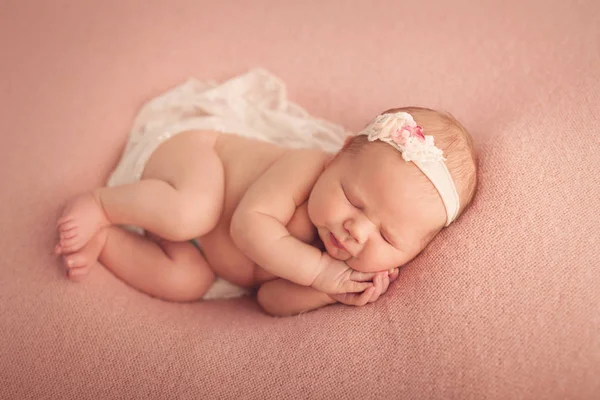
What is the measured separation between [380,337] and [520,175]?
0.49m

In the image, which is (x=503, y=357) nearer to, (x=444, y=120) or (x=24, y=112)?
(x=444, y=120)

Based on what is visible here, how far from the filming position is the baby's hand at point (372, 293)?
1.18m

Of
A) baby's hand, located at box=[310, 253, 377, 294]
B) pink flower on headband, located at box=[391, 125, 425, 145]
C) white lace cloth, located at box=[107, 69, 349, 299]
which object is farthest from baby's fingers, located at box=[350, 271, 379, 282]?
white lace cloth, located at box=[107, 69, 349, 299]

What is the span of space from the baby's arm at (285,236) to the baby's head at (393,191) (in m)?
0.04

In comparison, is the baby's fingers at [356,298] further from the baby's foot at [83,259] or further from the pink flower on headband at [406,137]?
the baby's foot at [83,259]

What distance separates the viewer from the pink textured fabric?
1045 mm

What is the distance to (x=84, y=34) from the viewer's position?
1649 millimetres

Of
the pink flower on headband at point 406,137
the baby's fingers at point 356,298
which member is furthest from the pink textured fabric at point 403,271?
the pink flower on headband at point 406,137

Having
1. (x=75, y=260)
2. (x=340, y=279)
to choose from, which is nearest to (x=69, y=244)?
(x=75, y=260)

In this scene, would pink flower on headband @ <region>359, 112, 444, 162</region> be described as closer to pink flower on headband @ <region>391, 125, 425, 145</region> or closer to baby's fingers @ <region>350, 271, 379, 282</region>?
pink flower on headband @ <region>391, 125, 425, 145</region>

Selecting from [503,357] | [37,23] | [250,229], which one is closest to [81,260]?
[250,229]

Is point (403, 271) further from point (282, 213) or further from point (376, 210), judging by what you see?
point (282, 213)

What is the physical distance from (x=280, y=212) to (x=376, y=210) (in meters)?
0.25

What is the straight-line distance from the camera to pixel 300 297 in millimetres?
1285
